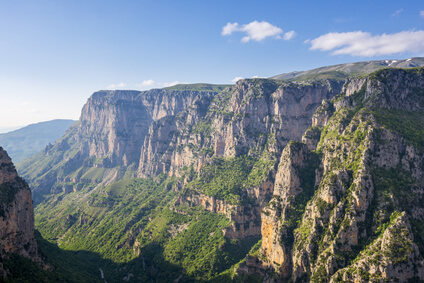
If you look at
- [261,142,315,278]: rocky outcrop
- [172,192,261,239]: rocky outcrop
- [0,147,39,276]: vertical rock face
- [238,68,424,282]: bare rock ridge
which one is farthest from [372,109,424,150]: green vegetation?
[0,147,39,276]: vertical rock face

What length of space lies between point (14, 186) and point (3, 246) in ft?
101

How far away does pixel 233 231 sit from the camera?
177 m

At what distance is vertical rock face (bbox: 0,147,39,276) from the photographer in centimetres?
10406

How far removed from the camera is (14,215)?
365 feet

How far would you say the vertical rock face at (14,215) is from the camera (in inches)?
4097

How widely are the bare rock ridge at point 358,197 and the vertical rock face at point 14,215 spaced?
10370 centimetres

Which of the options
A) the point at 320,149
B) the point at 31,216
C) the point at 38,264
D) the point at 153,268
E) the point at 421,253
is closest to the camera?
the point at 421,253

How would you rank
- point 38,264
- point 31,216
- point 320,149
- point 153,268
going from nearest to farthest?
1. point 38,264
2. point 31,216
3. point 320,149
4. point 153,268

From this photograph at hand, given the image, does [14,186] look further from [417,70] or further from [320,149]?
[417,70]

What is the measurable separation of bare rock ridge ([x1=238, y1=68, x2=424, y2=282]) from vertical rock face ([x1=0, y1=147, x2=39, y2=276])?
103698 millimetres

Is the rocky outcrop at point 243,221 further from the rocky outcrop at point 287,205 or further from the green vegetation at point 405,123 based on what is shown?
the green vegetation at point 405,123

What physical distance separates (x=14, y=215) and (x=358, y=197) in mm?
147001

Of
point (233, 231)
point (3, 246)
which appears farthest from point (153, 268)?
point (3, 246)

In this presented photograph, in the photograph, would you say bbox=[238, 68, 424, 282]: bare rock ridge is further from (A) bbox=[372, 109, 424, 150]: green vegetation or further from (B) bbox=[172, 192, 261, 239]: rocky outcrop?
(B) bbox=[172, 192, 261, 239]: rocky outcrop
